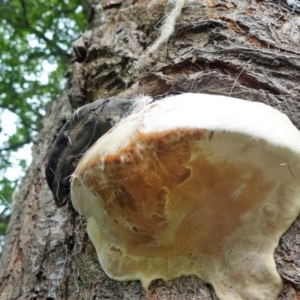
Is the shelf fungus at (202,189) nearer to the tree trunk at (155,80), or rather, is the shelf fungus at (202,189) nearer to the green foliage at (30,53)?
the tree trunk at (155,80)

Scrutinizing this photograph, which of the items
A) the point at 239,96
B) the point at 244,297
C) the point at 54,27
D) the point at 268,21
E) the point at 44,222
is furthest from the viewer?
the point at 54,27

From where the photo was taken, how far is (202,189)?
876mm

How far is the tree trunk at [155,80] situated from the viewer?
40.8 inches

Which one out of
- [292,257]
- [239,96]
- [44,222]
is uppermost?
[239,96]

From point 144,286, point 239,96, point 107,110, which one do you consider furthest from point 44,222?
point 239,96

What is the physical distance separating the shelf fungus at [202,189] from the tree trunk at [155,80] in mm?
44

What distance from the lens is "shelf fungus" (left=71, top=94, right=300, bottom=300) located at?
83cm

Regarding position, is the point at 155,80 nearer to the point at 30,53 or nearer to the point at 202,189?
the point at 202,189

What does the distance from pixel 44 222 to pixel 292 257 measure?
3.50 ft

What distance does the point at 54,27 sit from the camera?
424 cm

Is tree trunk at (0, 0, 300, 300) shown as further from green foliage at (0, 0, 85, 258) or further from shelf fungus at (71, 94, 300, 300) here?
green foliage at (0, 0, 85, 258)

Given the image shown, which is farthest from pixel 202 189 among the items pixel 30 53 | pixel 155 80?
pixel 30 53

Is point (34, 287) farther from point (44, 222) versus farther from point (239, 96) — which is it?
point (239, 96)

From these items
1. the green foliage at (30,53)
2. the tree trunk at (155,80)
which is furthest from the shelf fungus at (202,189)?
the green foliage at (30,53)
